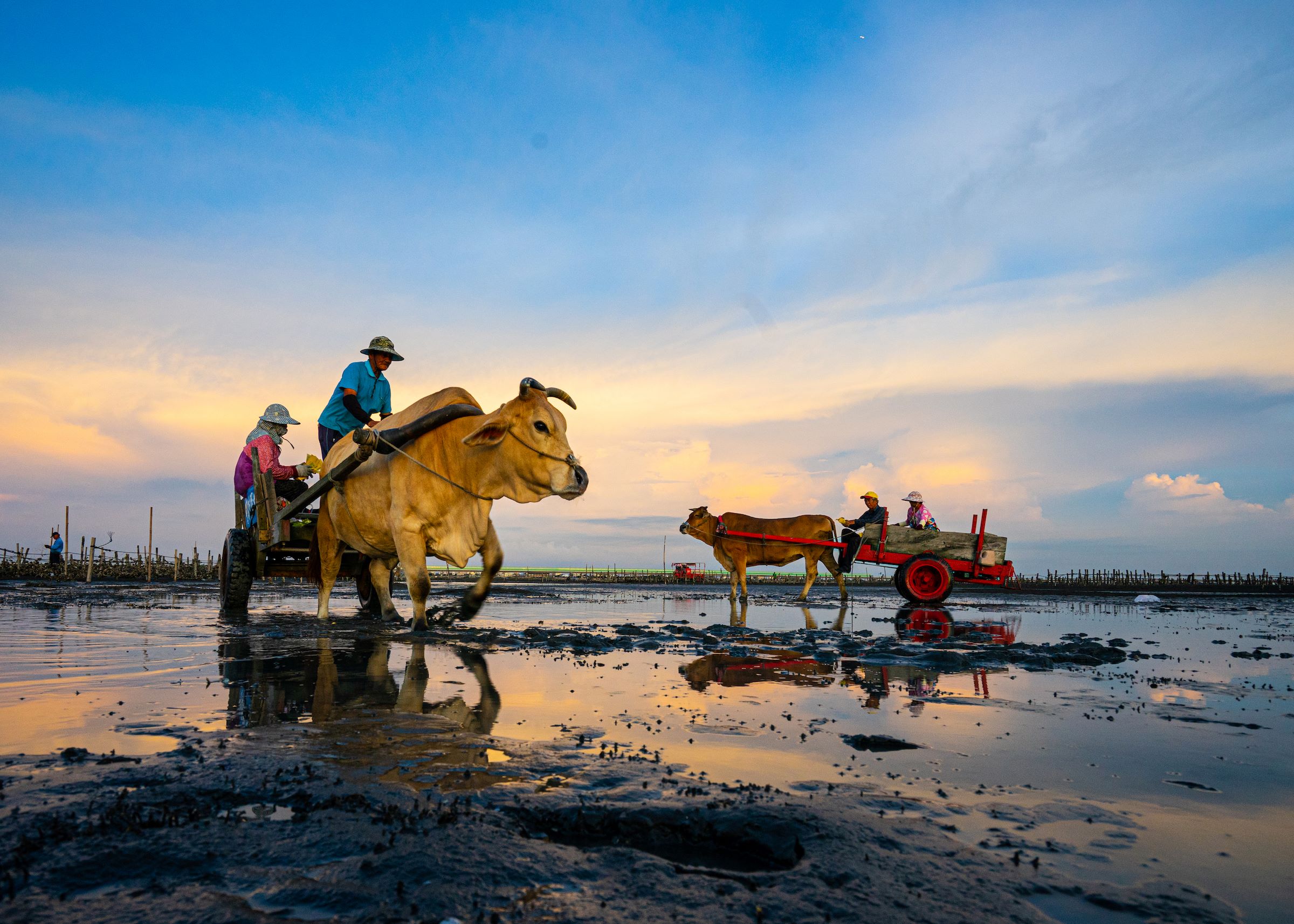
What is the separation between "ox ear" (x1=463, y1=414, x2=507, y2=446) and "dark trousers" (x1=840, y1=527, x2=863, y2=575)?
13.5 meters

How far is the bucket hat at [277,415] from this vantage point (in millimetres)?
10117

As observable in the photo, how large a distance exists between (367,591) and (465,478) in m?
4.83

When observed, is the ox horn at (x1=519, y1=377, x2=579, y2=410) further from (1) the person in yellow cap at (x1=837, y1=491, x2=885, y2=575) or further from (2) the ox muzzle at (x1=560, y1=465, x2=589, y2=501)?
(1) the person in yellow cap at (x1=837, y1=491, x2=885, y2=575)

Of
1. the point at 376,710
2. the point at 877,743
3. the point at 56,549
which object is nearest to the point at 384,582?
the point at 376,710

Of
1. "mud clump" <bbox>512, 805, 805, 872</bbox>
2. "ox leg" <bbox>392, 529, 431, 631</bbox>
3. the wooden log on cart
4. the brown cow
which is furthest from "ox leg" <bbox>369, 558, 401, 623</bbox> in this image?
the wooden log on cart

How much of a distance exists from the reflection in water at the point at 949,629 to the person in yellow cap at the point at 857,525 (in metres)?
3.88

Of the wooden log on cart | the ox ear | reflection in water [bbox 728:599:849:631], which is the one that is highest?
the ox ear

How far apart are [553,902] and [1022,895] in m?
1.26

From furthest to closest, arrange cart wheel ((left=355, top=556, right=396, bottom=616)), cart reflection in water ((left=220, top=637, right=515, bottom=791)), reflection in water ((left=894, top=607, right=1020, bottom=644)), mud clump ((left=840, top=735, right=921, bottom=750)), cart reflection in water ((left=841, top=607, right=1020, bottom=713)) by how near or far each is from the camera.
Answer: cart wheel ((left=355, top=556, right=396, bottom=616))
reflection in water ((left=894, top=607, right=1020, bottom=644))
cart reflection in water ((left=841, top=607, right=1020, bottom=713))
mud clump ((left=840, top=735, right=921, bottom=750))
cart reflection in water ((left=220, top=637, right=515, bottom=791))

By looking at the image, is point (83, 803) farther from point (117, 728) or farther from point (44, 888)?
point (117, 728)

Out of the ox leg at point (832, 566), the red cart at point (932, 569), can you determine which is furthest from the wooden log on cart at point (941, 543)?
the ox leg at point (832, 566)

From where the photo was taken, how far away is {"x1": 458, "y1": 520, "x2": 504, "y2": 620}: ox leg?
7.69 meters

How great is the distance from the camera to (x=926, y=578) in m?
17.9

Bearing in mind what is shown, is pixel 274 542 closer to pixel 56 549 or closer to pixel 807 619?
pixel 807 619
